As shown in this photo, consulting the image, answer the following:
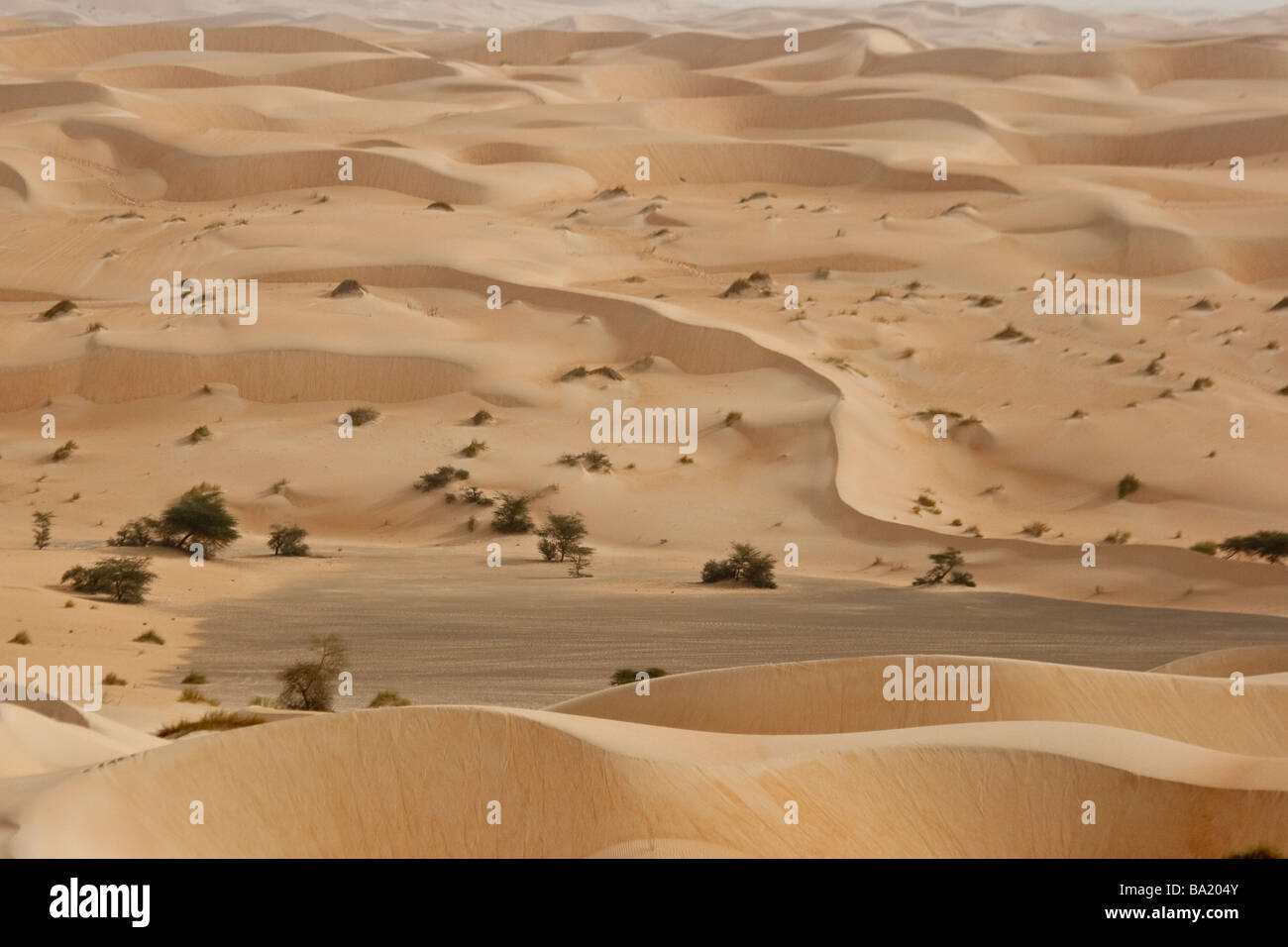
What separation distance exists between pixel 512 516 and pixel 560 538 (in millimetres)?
1825

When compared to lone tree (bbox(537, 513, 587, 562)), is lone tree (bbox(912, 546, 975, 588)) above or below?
below

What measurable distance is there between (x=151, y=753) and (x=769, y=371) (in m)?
23.0

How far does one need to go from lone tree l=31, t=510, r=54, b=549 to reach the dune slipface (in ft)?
0.26

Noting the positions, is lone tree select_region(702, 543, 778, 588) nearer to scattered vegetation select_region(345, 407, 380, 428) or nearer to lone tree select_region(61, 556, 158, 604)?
lone tree select_region(61, 556, 158, 604)

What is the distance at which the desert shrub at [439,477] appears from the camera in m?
24.2

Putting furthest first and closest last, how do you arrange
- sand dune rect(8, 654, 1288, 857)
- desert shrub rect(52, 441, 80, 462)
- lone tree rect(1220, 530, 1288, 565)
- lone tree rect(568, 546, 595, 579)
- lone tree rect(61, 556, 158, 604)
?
desert shrub rect(52, 441, 80, 462)
lone tree rect(1220, 530, 1288, 565)
lone tree rect(568, 546, 595, 579)
lone tree rect(61, 556, 158, 604)
sand dune rect(8, 654, 1288, 857)

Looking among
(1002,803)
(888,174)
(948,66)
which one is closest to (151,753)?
(1002,803)

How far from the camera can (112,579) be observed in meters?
16.9

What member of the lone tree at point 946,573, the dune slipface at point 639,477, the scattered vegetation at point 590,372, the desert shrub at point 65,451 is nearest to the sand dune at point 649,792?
the dune slipface at point 639,477

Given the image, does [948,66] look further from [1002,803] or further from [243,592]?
[1002,803]

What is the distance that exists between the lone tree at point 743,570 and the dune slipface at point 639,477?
0.15 ft

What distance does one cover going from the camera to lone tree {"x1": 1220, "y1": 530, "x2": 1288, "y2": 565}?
65.8 ft

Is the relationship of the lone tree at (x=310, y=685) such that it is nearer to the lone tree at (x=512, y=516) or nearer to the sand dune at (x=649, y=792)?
the sand dune at (x=649, y=792)

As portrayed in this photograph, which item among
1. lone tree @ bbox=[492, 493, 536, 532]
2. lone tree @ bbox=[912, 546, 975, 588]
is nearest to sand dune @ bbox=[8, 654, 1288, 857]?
lone tree @ bbox=[912, 546, 975, 588]
